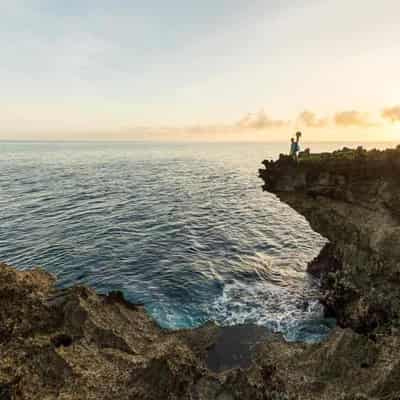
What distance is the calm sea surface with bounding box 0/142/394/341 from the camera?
80.4ft

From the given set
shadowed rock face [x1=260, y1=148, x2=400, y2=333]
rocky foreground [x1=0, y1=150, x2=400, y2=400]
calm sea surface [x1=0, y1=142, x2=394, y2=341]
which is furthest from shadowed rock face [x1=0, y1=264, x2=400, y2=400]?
shadowed rock face [x1=260, y1=148, x2=400, y2=333]

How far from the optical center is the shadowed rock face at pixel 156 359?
1311 cm

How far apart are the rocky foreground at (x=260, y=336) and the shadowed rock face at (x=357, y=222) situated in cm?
8

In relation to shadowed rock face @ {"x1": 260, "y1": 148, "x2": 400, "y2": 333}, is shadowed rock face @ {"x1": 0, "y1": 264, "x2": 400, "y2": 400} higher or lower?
lower

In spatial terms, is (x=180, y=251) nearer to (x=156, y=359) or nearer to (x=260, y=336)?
(x=260, y=336)

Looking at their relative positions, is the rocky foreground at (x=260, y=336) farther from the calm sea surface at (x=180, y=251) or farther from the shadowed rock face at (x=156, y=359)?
the calm sea surface at (x=180, y=251)

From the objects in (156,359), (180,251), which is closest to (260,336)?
(156,359)

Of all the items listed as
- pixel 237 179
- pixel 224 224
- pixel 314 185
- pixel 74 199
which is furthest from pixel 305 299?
pixel 237 179

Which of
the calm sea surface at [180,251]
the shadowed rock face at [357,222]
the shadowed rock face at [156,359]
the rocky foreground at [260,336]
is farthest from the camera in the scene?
the calm sea surface at [180,251]

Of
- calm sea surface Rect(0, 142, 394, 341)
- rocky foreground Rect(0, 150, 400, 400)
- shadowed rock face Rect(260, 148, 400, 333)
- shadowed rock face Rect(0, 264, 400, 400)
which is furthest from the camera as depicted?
calm sea surface Rect(0, 142, 394, 341)

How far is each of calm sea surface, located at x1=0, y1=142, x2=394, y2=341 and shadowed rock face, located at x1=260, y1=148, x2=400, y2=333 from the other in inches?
117

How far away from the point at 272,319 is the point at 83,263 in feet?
68.3

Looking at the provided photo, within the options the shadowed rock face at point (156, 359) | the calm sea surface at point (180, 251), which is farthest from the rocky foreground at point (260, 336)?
the calm sea surface at point (180, 251)

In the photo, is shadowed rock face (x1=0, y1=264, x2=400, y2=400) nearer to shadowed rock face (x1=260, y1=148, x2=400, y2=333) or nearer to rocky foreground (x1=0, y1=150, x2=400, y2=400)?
rocky foreground (x1=0, y1=150, x2=400, y2=400)
